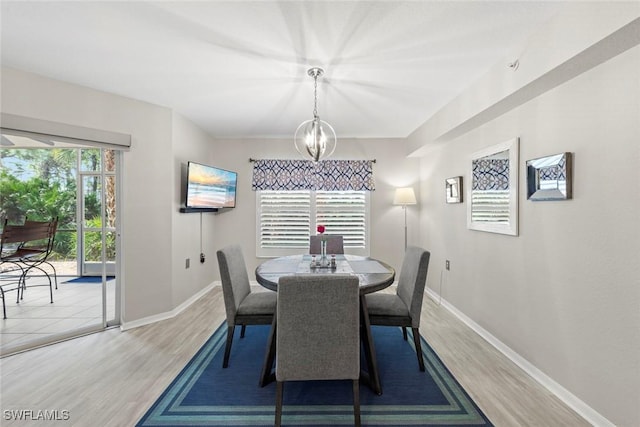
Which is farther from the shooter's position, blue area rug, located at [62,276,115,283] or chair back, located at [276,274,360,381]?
blue area rug, located at [62,276,115,283]

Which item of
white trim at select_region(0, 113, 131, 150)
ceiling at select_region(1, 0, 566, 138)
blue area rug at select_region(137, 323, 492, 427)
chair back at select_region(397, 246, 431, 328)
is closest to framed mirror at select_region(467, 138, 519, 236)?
ceiling at select_region(1, 0, 566, 138)

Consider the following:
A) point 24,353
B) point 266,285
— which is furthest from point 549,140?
point 24,353

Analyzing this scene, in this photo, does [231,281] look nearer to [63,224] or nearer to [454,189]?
[454,189]

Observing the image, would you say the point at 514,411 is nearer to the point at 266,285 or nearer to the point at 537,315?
the point at 537,315

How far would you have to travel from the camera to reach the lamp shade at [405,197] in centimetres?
436

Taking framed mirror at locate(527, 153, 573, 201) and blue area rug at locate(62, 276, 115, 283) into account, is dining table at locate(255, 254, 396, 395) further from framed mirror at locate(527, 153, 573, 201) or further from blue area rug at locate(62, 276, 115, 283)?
blue area rug at locate(62, 276, 115, 283)

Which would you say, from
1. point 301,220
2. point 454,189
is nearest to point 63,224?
point 301,220

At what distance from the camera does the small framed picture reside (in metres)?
3.43

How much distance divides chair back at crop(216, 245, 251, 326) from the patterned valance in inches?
85.2

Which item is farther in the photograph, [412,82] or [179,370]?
[412,82]

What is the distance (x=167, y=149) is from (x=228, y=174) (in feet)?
3.46

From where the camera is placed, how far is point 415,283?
2293 mm

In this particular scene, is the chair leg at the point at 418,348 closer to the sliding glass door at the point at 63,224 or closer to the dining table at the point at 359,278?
the dining table at the point at 359,278

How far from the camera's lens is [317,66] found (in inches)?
93.9
